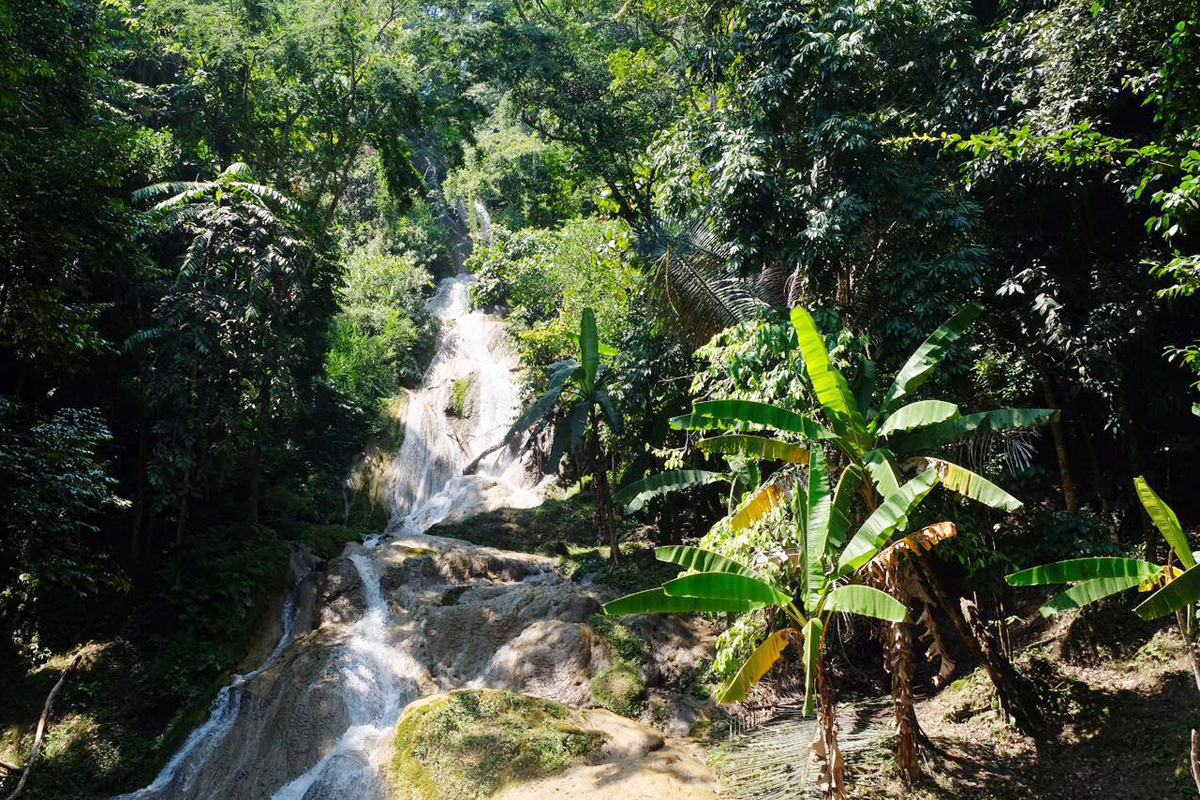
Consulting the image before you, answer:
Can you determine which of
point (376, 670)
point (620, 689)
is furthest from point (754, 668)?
point (376, 670)

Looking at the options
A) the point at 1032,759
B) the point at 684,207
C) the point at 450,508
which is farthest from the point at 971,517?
the point at 450,508

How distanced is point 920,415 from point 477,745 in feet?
21.6

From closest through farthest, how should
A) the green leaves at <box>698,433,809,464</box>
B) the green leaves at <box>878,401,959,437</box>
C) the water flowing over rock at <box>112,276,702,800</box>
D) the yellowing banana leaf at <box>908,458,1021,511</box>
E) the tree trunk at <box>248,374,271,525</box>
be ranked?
1. the yellowing banana leaf at <box>908,458,1021,511</box>
2. the green leaves at <box>878,401,959,437</box>
3. the green leaves at <box>698,433,809,464</box>
4. the water flowing over rock at <box>112,276,702,800</box>
5. the tree trunk at <box>248,374,271,525</box>

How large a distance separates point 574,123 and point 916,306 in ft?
42.1

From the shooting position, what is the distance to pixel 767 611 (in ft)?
27.5

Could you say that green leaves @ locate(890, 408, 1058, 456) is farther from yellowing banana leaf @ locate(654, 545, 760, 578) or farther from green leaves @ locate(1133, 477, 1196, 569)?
yellowing banana leaf @ locate(654, 545, 760, 578)

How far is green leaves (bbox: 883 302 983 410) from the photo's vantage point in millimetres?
7824

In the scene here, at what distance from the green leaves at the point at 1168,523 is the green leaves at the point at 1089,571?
25 centimetres

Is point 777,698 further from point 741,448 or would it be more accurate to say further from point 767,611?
point 741,448

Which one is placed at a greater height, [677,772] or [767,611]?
[767,611]

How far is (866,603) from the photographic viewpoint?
5.89 m

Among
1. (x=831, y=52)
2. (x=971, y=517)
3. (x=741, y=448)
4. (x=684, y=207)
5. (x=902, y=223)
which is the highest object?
(x=831, y=52)

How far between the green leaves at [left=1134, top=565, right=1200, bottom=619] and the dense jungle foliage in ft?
4.32

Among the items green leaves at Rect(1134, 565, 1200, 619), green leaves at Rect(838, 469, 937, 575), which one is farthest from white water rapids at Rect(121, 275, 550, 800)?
green leaves at Rect(1134, 565, 1200, 619)
